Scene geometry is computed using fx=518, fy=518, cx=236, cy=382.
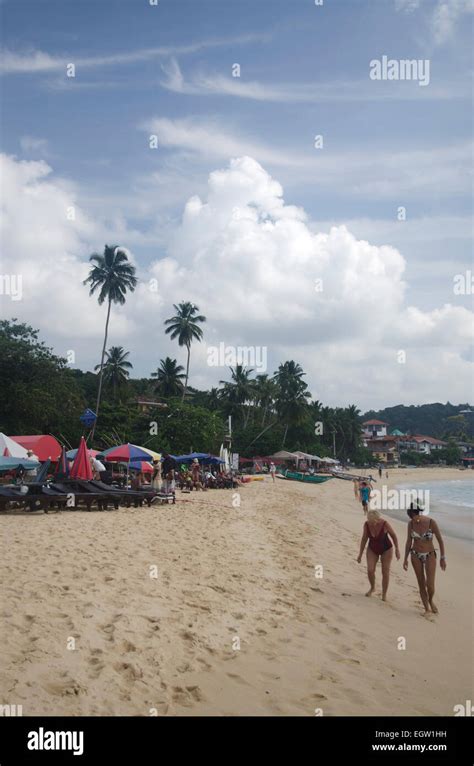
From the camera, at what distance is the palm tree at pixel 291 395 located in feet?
217

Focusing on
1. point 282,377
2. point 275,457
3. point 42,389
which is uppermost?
point 282,377

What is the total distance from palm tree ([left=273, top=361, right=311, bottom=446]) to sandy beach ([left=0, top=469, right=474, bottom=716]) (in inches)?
2207

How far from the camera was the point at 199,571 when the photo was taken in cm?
789

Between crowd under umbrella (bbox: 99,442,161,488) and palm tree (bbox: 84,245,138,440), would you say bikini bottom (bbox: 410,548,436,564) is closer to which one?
crowd under umbrella (bbox: 99,442,161,488)

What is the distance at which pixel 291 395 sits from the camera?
66.9 metres

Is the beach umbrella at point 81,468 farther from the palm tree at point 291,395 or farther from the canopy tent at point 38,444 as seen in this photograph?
the palm tree at point 291,395

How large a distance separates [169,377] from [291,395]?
18283 mm

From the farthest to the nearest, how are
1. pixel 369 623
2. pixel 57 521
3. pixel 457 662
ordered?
1. pixel 57 521
2. pixel 369 623
3. pixel 457 662

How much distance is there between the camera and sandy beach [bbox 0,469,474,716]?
4.15 meters

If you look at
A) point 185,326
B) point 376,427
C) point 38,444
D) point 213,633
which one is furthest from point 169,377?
point 376,427

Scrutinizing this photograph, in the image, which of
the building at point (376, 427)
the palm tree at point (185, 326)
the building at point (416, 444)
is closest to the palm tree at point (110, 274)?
the palm tree at point (185, 326)
